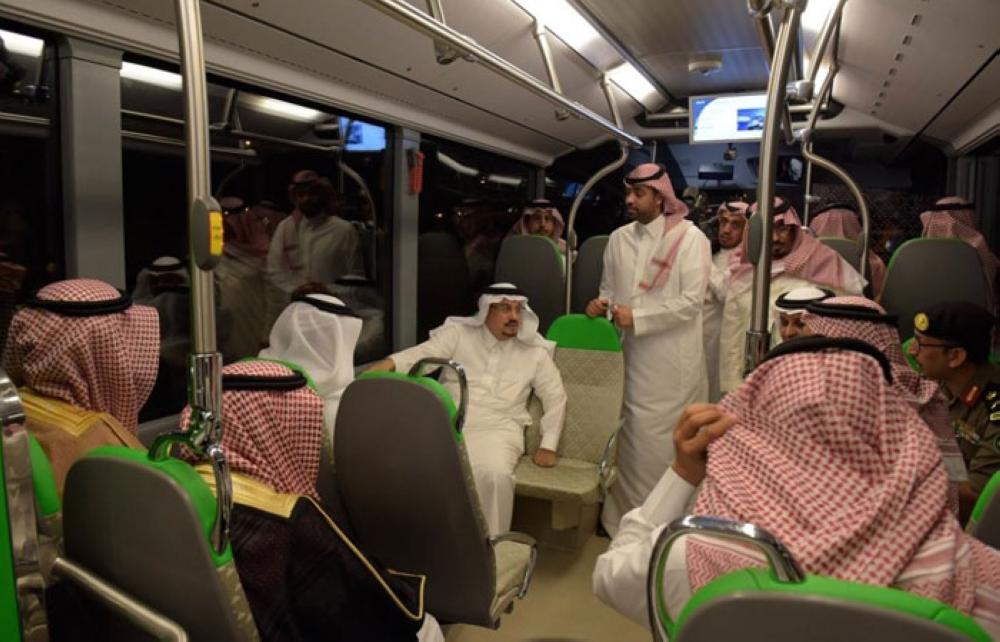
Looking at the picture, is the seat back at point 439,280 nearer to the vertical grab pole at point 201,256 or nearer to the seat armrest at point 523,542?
the seat armrest at point 523,542

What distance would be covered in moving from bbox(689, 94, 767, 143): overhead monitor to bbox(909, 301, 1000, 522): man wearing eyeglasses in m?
2.58

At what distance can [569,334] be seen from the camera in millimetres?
3848

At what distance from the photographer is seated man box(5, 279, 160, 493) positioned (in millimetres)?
1872

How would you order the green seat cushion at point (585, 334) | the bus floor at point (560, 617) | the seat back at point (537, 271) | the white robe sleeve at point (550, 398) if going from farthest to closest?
1. the seat back at point (537, 271)
2. the green seat cushion at point (585, 334)
3. the white robe sleeve at point (550, 398)
4. the bus floor at point (560, 617)

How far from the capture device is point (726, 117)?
499 centimetres

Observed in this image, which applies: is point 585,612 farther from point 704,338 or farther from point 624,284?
point 704,338

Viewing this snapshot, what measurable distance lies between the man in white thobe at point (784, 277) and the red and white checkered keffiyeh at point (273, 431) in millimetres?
2526

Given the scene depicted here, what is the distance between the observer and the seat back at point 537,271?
5199 mm

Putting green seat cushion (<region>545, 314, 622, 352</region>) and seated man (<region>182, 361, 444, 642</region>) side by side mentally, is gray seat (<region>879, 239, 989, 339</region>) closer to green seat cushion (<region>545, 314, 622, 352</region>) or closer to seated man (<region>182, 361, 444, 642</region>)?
green seat cushion (<region>545, 314, 622, 352</region>)

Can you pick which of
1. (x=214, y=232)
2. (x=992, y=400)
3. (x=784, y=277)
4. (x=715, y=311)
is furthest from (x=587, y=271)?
(x=214, y=232)

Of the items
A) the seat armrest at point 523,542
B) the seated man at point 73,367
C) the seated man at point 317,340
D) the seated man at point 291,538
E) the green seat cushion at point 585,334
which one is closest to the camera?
the seated man at point 291,538

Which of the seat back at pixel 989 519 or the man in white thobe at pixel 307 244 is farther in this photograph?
the man in white thobe at pixel 307 244

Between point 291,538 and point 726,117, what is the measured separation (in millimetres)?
4367

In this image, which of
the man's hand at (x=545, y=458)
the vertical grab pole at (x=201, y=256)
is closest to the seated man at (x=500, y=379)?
the man's hand at (x=545, y=458)
